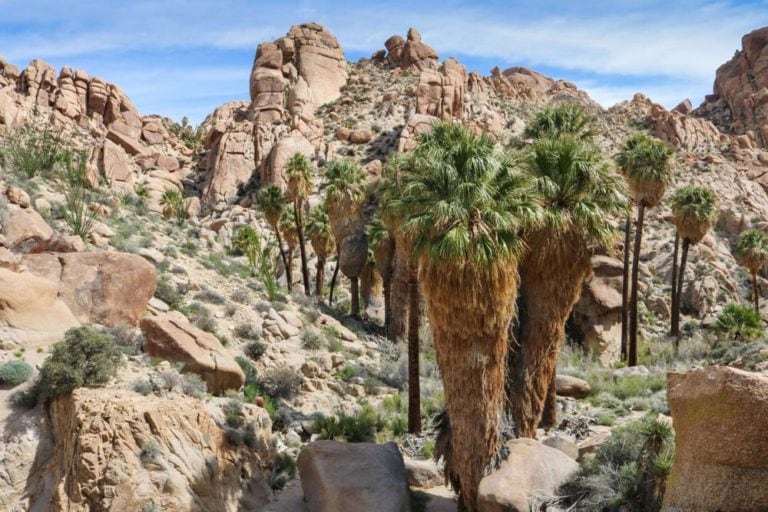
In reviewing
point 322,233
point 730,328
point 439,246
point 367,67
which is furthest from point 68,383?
point 367,67

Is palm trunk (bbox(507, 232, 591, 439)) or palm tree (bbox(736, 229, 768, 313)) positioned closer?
palm trunk (bbox(507, 232, 591, 439))

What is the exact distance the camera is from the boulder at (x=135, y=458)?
12.1m

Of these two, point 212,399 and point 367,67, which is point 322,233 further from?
point 367,67

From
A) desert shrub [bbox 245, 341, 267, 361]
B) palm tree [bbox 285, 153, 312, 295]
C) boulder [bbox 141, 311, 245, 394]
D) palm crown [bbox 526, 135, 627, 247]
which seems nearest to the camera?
palm crown [bbox 526, 135, 627, 247]

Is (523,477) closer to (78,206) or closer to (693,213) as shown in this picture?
(78,206)

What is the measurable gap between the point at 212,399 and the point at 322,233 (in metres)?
25.1

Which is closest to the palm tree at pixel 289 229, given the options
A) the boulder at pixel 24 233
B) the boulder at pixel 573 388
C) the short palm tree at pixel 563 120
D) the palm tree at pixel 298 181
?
the palm tree at pixel 298 181

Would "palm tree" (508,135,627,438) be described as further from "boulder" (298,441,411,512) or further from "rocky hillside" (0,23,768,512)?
"boulder" (298,441,411,512)

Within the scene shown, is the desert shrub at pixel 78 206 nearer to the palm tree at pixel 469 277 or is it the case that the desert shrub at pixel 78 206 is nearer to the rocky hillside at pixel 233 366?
the rocky hillside at pixel 233 366

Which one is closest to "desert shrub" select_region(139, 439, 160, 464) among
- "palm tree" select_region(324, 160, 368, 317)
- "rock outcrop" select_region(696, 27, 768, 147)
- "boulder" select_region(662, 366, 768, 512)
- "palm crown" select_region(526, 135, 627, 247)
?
"boulder" select_region(662, 366, 768, 512)

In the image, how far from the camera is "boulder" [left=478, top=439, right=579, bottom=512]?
40.8 ft

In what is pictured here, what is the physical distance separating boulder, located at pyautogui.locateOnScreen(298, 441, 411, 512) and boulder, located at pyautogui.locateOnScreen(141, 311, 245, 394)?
3259 millimetres

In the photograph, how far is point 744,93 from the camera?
269ft

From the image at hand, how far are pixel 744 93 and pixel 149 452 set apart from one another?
9052cm
